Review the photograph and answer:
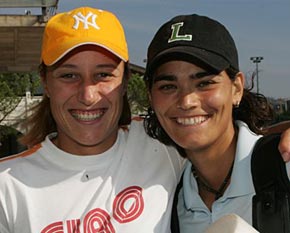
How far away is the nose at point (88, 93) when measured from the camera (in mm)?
3178

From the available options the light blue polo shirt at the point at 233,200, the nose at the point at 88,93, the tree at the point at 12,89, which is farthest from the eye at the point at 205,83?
the tree at the point at 12,89

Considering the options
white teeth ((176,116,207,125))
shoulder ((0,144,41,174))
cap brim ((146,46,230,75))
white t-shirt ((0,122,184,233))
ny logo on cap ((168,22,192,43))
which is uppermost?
ny logo on cap ((168,22,192,43))

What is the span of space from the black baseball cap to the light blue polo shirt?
0.41 m

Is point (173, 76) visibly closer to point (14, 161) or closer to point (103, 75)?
point (103, 75)

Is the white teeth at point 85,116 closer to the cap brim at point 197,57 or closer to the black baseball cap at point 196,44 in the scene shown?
the black baseball cap at point 196,44

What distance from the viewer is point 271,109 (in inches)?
144

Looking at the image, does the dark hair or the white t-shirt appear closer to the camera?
the white t-shirt

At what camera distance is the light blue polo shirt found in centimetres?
291

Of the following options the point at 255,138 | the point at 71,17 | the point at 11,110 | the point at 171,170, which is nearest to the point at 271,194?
the point at 255,138

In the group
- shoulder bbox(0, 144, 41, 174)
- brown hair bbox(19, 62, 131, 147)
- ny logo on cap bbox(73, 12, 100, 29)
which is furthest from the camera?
brown hair bbox(19, 62, 131, 147)

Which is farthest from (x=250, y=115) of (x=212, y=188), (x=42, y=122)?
(x=42, y=122)

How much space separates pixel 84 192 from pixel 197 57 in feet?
2.97

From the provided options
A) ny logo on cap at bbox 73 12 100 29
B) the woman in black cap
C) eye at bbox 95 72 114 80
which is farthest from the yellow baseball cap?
the woman in black cap

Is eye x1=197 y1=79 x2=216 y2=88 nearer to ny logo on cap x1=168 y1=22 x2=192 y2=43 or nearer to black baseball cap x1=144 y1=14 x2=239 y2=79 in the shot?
black baseball cap x1=144 y1=14 x2=239 y2=79
